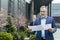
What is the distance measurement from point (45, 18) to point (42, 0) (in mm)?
25503

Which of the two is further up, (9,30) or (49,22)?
(49,22)

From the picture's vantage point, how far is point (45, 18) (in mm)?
6504

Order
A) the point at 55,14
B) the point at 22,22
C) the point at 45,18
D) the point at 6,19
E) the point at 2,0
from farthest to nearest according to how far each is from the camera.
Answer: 1. the point at 55,14
2. the point at 22,22
3. the point at 2,0
4. the point at 6,19
5. the point at 45,18

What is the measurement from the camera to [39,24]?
6609 mm

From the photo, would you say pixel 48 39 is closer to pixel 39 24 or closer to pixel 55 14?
pixel 39 24

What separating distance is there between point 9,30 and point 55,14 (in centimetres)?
6107

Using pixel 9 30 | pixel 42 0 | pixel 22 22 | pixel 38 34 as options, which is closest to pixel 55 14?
pixel 42 0

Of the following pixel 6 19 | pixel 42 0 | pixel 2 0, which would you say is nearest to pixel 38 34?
pixel 6 19

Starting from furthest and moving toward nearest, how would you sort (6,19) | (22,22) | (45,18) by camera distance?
(22,22), (6,19), (45,18)

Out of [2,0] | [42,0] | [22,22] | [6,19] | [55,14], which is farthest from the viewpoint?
[55,14]

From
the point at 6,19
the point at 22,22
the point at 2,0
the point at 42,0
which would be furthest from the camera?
the point at 42,0

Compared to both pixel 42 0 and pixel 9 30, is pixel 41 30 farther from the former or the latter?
pixel 42 0

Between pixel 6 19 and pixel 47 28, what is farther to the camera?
pixel 6 19

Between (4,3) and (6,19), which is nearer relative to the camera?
(6,19)
